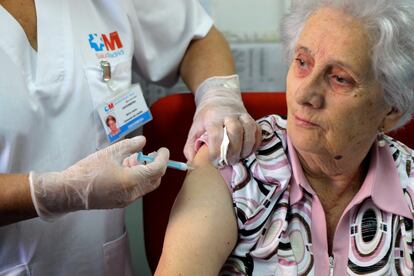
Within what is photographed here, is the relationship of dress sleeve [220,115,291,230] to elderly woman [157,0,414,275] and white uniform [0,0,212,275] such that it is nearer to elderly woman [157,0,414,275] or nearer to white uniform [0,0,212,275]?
elderly woman [157,0,414,275]

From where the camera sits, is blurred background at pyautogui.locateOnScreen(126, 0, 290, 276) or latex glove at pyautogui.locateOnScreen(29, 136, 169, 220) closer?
latex glove at pyautogui.locateOnScreen(29, 136, 169, 220)

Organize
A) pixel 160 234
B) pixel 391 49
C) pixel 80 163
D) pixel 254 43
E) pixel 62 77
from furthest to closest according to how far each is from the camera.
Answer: pixel 254 43 < pixel 160 234 < pixel 62 77 < pixel 80 163 < pixel 391 49

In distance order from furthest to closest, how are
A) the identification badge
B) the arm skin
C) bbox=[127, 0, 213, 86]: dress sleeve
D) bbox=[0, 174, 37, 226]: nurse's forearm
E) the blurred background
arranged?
the blurred background < bbox=[127, 0, 213, 86]: dress sleeve < the identification badge < bbox=[0, 174, 37, 226]: nurse's forearm < the arm skin

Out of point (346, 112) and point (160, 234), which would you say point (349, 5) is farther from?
point (160, 234)

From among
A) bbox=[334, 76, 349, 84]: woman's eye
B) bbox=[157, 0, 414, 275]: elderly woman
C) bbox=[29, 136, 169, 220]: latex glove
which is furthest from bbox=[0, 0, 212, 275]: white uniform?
bbox=[334, 76, 349, 84]: woman's eye

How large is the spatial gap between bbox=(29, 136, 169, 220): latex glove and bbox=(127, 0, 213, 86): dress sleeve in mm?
498

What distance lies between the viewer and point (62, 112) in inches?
58.0

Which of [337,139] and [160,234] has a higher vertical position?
[337,139]

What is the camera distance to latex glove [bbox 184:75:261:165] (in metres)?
1.39

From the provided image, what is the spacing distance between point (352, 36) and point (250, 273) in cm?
56

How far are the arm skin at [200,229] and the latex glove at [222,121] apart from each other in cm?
8

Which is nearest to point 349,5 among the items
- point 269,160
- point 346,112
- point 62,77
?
point 346,112

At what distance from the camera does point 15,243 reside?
4.79 feet

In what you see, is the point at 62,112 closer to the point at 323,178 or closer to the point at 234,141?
the point at 234,141
